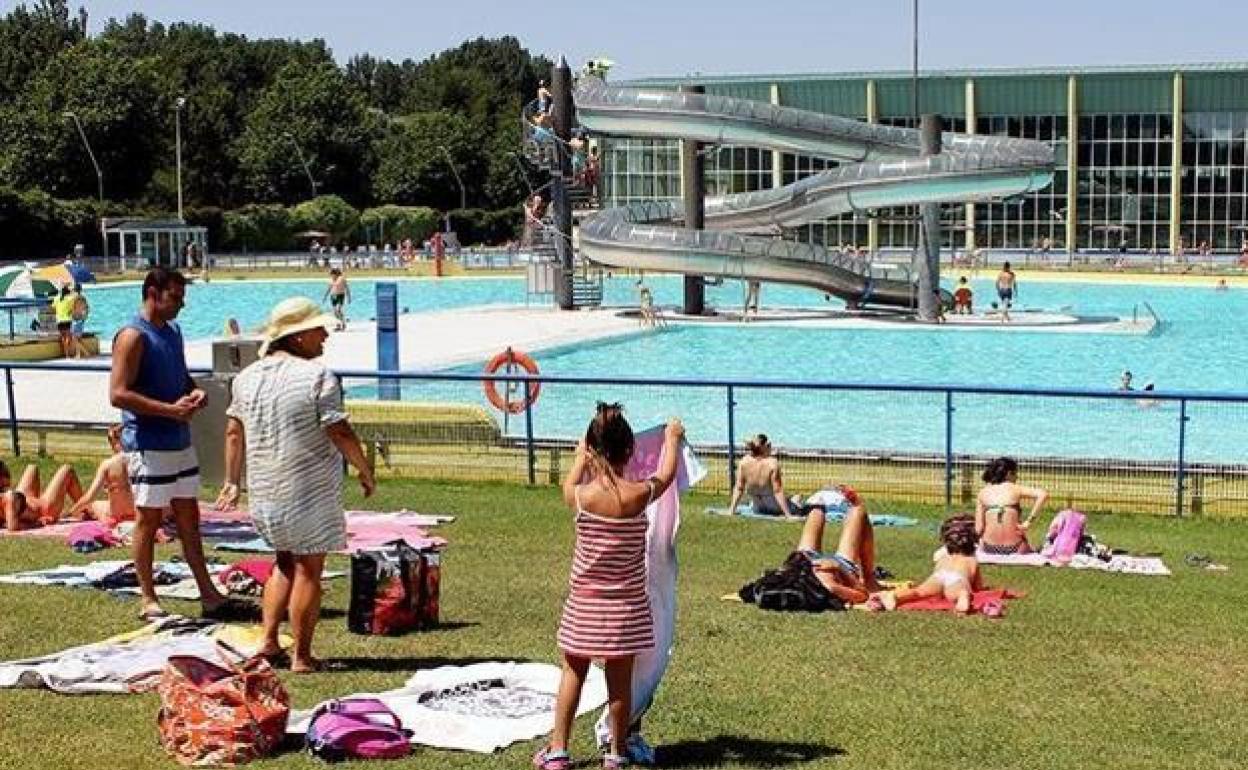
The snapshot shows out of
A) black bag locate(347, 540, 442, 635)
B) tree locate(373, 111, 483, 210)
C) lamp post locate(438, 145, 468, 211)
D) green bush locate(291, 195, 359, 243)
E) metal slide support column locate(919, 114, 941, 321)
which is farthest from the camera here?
lamp post locate(438, 145, 468, 211)

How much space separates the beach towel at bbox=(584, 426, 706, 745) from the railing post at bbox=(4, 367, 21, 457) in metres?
11.9

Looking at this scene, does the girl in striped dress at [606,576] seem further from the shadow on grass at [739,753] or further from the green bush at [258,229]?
the green bush at [258,229]

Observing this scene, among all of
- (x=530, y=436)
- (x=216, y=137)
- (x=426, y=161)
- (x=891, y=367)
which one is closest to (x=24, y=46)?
(x=216, y=137)

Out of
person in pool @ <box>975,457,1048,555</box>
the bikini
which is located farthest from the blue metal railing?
the bikini

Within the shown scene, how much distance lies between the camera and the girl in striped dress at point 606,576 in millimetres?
6289

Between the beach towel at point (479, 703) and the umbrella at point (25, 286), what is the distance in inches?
1403

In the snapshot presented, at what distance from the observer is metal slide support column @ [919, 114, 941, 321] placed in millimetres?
39938

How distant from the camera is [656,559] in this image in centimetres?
663

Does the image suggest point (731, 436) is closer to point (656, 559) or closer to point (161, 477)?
point (161, 477)

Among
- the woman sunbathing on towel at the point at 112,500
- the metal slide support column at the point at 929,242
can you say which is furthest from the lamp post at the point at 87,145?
the woman sunbathing on towel at the point at 112,500

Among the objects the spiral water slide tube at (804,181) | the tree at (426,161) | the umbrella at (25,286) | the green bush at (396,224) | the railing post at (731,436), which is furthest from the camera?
the tree at (426,161)

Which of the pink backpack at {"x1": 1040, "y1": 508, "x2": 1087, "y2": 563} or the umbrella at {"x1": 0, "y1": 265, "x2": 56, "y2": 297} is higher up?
the umbrella at {"x1": 0, "y1": 265, "x2": 56, "y2": 297}

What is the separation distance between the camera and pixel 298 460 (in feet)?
24.8

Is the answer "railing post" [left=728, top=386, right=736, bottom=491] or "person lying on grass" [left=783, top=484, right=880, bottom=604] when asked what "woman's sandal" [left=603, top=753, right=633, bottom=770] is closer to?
"person lying on grass" [left=783, top=484, right=880, bottom=604]
